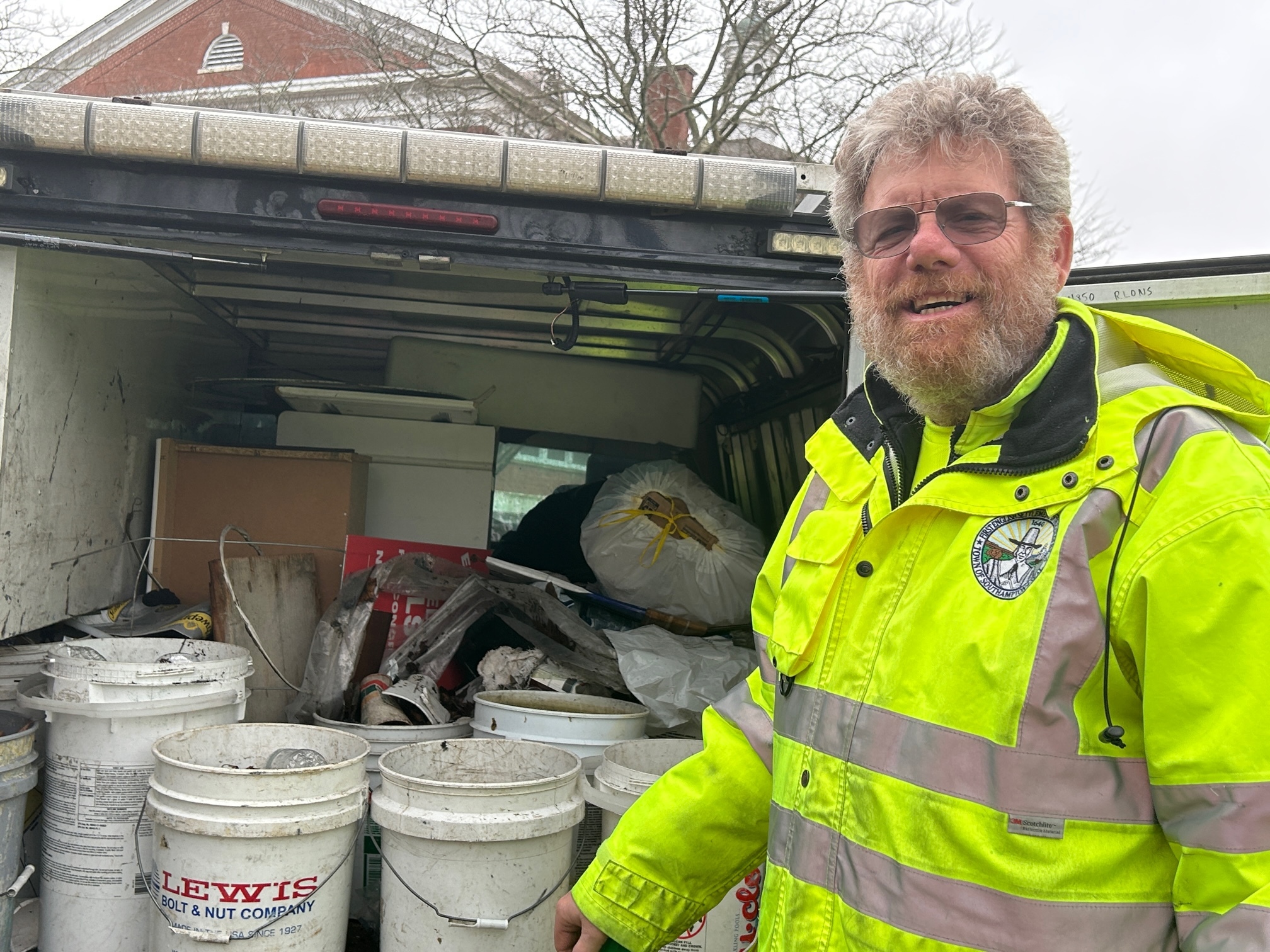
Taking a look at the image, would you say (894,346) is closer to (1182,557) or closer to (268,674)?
(1182,557)

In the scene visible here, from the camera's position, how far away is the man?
101cm

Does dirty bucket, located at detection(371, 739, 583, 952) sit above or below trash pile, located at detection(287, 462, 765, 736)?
below

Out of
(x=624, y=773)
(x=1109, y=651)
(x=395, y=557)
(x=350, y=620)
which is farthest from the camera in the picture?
(x=395, y=557)

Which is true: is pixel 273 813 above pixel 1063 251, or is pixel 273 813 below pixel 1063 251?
below

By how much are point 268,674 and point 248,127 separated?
7.22 ft

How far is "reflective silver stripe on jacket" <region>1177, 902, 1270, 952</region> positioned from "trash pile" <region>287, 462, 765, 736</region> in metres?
→ 2.49

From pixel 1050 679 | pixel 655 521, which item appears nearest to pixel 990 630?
pixel 1050 679

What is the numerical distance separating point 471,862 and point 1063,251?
1957 millimetres

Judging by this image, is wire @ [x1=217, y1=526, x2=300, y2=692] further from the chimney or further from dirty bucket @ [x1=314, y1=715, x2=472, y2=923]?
the chimney

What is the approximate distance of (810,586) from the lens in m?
1.42

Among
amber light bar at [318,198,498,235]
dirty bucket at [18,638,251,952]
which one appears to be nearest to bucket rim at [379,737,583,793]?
dirty bucket at [18,638,251,952]

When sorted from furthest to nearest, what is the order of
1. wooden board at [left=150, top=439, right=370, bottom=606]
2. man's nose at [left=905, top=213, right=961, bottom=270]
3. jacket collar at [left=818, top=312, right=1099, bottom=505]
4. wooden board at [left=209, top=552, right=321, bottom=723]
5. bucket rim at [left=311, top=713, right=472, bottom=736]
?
wooden board at [left=150, top=439, right=370, bottom=606] → wooden board at [left=209, top=552, right=321, bottom=723] → bucket rim at [left=311, top=713, right=472, bottom=736] → man's nose at [left=905, top=213, right=961, bottom=270] → jacket collar at [left=818, top=312, right=1099, bottom=505]

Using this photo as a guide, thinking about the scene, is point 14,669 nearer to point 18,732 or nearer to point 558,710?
point 18,732

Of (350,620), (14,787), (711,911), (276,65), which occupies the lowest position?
(711,911)
